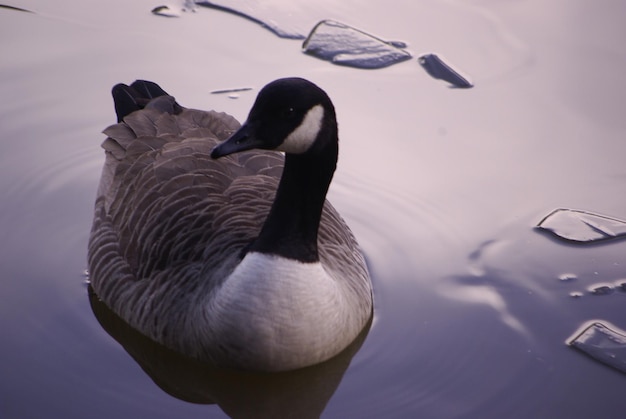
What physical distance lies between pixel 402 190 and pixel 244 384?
6.37 feet

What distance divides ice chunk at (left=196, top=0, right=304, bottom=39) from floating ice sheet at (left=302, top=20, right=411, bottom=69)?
18 centimetres

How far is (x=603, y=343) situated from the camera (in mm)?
4859

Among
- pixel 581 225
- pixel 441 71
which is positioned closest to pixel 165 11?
pixel 441 71

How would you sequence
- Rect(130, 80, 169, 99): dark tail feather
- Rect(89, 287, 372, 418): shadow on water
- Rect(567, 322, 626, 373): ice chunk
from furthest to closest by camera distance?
Rect(130, 80, 169, 99): dark tail feather
Rect(567, 322, 626, 373): ice chunk
Rect(89, 287, 372, 418): shadow on water

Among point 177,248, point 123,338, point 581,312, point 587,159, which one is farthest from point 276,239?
point 587,159

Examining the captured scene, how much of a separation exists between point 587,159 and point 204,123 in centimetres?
260

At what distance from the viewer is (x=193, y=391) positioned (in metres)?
4.50

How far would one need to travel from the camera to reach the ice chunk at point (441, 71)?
7.01 meters

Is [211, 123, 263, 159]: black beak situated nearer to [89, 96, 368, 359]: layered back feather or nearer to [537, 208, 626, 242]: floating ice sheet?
[89, 96, 368, 359]: layered back feather

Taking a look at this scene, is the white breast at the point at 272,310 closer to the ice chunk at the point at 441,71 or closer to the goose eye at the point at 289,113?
Result: the goose eye at the point at 289,113

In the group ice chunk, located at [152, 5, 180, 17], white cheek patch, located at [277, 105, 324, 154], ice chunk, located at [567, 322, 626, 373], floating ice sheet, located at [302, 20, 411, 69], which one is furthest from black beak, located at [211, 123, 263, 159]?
ice chunk, located at [152, 5, 180, 17]

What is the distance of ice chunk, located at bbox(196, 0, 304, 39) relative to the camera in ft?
24.3

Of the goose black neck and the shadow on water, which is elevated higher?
the goose black neck

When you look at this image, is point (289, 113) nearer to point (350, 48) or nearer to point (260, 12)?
point (350, 48)
